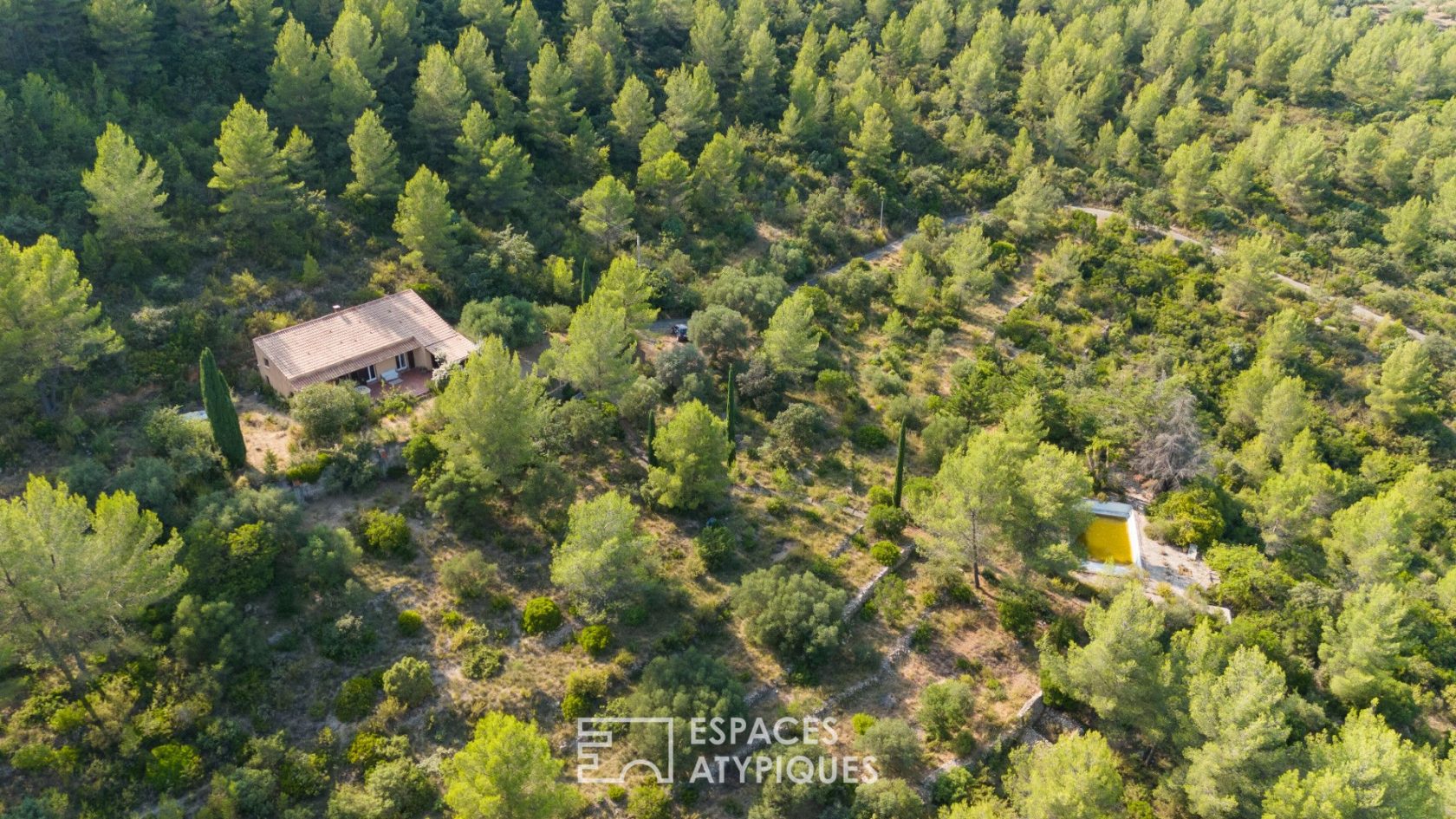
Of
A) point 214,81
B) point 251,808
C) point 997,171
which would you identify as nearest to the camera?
point 251,808

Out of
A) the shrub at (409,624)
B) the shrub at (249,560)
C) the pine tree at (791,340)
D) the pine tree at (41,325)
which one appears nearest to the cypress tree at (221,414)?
the shrub at (249,560)

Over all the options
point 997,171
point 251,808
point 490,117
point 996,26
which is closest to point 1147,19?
point 996,26

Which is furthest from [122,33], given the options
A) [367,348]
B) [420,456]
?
[420,456]

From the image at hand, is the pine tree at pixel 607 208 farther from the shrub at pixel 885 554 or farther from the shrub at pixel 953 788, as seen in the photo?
the shrub at pixel 953 788

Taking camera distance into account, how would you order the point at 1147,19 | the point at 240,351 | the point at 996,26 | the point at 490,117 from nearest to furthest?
the point at 240,351
the point at 490,117
the point at 996,26
the point at 1147,19

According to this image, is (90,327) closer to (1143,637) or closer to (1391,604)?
(1143,637)

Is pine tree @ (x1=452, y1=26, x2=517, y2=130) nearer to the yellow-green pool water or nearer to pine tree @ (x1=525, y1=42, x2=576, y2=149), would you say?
pine tree @ (x1=525, y1=42, x2=576, y2=149)
